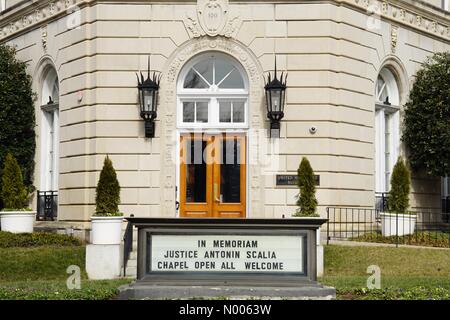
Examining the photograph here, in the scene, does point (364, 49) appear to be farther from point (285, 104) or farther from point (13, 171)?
point (13, 171)

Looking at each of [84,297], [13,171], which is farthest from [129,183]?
[84,297]

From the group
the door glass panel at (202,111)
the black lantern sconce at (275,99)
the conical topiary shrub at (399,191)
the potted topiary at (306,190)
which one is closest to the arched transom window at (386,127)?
the conical topiary shrub at (399,191)

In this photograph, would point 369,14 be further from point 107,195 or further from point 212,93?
point 107,195

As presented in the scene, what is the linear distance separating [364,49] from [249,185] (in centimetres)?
517

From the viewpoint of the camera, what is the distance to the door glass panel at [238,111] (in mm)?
21469

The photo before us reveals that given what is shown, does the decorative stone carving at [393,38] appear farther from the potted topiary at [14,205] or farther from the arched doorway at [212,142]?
the potted topiary at [14,205]

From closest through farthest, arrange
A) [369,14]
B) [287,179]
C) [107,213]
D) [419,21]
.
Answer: [107,213]
[287,179]
[369,14]
[419,21]

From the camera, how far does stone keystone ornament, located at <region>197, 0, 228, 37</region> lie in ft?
69.4

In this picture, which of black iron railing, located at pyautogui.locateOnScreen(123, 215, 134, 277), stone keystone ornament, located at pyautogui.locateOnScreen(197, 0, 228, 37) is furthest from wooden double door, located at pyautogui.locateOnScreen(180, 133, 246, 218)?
black iron railing, located at pyautogui.locateOnScreen(123, 215, 134, 277)

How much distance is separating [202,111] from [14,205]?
5.62 m

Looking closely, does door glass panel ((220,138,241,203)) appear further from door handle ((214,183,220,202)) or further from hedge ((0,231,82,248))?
hedge ((0,231,82,248))

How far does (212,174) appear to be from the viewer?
21.4 metres

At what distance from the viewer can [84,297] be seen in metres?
11.5

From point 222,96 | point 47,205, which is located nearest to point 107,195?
point 222,96
